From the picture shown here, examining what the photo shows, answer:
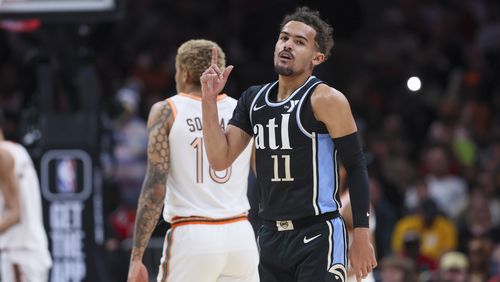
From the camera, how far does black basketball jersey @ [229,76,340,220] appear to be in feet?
18.6

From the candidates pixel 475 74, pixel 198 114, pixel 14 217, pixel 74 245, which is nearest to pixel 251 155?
pixel 198 114

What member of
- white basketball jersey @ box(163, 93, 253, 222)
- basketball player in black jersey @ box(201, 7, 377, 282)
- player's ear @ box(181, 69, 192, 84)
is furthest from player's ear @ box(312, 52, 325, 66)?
player's ear @ box(181, 69, 192, 84)

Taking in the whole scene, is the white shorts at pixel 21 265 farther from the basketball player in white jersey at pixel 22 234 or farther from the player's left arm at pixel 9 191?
the player's left arm at pixel 9 191

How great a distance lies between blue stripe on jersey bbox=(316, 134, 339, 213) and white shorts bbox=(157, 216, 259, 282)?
952mm

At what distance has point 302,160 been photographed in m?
5.70

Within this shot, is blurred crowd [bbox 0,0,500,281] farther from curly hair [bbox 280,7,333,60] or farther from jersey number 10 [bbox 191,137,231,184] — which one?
curly hair [bbox 280,7,333,60]

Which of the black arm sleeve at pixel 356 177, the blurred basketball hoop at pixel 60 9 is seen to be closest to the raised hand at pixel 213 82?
the black arm sleeve at pixel 356 177

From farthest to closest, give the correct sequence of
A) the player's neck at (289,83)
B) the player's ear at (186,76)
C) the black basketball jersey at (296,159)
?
the player's ear at (186,76), the player's neck at (289,83), the black basketball jersey at (296,159)

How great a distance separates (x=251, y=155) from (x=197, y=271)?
85 cm

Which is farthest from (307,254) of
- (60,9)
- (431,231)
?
(431,231)

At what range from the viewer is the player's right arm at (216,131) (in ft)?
18.9

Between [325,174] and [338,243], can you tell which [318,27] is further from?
[338,243]

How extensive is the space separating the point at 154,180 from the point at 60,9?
3724mm

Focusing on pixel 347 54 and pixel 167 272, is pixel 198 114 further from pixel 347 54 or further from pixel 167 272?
pixel 347 54
